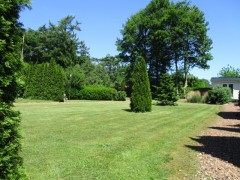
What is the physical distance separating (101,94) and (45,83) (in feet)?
30.2

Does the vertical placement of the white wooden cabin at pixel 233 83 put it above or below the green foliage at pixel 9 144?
above

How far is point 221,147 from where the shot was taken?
820 cm

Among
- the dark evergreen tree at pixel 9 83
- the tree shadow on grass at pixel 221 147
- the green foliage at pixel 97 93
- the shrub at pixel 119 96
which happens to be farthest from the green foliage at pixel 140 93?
the green foliage at pixel 97 93

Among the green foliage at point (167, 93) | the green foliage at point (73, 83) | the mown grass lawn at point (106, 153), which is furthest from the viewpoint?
the green foliage at point (73, 83)

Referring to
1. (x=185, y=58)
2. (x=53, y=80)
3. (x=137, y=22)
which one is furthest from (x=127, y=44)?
(x=53, y=80)

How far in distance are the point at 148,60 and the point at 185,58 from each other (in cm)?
673

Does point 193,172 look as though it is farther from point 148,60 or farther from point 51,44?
point 51,44

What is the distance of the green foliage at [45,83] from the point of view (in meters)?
29.6

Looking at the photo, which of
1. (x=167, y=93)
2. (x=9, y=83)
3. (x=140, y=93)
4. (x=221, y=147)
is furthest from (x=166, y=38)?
(x=9, y=83)

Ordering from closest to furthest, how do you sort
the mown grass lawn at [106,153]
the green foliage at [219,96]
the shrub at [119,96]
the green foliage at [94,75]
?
the mown grass lawn at [106,153] < the green foliage at [219,96] < the shrub at [119,96] < the green foliage at [94,75]

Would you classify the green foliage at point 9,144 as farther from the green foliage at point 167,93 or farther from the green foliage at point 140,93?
the green foliage at point 167,93

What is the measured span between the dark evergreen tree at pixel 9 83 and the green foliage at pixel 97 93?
32.4m

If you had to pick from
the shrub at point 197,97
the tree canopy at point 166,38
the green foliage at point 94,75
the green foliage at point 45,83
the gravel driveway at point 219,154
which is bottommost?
the gravel driveway at point 219,154

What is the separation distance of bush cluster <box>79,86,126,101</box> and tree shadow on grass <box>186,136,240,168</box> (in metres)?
26.4
